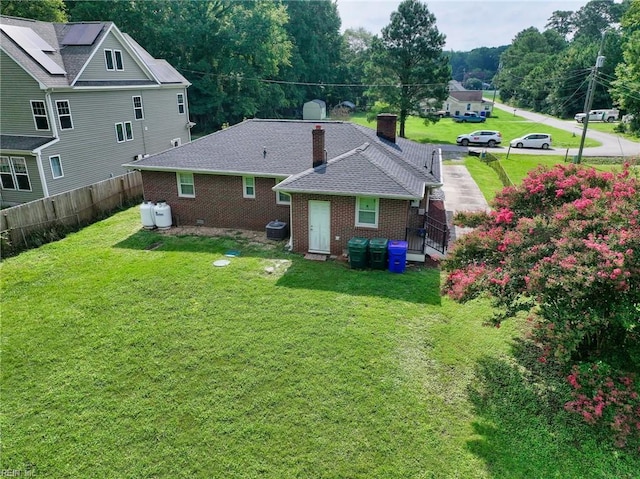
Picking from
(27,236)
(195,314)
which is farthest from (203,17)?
(195,314)

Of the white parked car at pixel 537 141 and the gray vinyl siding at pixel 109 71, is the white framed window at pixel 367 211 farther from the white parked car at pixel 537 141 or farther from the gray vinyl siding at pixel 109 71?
the white parked car at pixel 537 141

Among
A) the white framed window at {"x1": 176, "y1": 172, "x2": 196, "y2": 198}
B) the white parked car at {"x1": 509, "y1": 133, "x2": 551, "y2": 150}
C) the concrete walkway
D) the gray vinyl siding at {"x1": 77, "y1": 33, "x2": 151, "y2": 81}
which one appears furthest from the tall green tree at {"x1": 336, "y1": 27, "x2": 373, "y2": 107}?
the white framed window at {"x1": 176, "y1": 172, "x2": 196, "y2": 198}

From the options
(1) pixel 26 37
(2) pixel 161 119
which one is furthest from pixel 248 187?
(2) pixel 161 119

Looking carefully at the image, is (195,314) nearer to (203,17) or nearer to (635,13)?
(203,17)

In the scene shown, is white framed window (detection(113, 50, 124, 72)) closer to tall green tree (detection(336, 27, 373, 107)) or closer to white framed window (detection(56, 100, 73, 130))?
white framed window (detection(56, 100, 73, 130))

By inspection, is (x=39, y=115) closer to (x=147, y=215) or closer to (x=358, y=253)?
(x=147, y=215)

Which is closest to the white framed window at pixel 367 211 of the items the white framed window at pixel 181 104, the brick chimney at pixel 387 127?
the brick chimney at pixel 387 127
